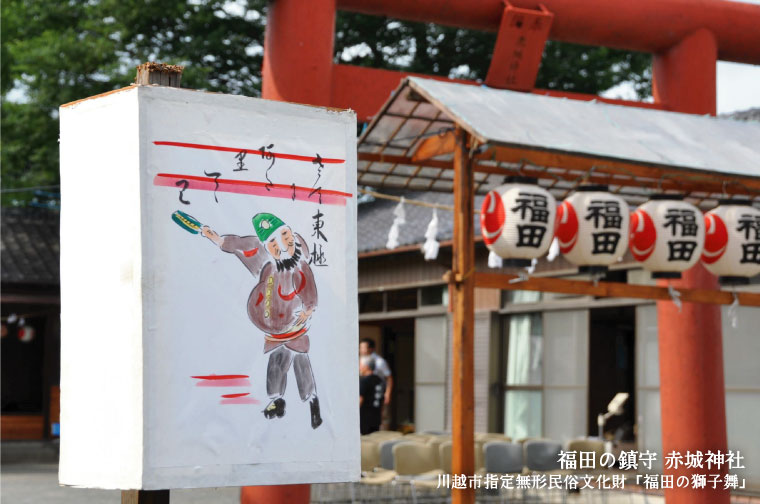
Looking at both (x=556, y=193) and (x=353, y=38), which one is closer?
(x=556, y=193)

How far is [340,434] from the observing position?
278cm

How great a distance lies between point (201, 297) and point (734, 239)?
242 inches

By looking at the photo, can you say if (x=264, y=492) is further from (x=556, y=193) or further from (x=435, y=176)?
(x=556, y=193)

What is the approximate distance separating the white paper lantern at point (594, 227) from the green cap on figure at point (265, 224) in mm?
4889

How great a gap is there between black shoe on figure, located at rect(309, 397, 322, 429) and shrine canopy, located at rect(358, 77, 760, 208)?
405 centimetres

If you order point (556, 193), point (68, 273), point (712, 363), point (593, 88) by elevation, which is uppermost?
point (593, 88)

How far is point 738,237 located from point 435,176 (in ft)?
9.62

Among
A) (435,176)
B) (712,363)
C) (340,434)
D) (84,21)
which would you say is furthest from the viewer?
(84,21)

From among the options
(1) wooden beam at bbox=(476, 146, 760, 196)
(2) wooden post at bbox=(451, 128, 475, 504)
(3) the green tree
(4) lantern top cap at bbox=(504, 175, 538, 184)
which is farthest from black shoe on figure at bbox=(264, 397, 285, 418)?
(3) the green tree

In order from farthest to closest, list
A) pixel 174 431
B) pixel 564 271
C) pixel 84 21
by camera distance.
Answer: pixel 84 21 → pixel 564 271 → pixel 174 431

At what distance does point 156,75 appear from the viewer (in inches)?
107

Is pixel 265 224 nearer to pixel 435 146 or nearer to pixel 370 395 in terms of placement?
pixel 435 146

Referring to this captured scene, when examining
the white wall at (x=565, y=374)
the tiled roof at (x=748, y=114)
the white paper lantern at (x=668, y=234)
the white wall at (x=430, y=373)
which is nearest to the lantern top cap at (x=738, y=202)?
the white paper lantern at (x=668, y=234)

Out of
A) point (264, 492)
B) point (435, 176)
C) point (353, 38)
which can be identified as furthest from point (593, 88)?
point (264, 492)
